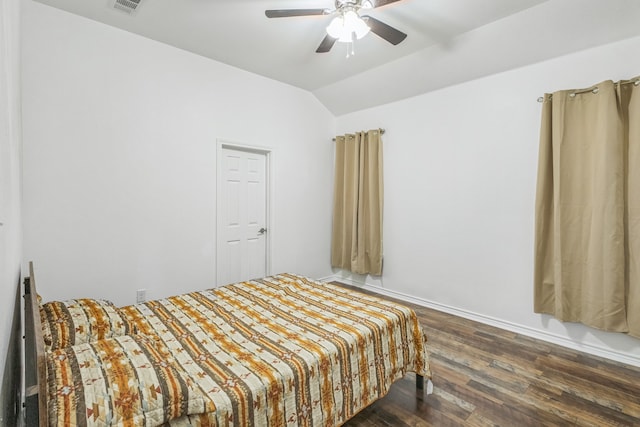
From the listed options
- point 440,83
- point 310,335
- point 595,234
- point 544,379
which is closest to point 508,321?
point 544,379

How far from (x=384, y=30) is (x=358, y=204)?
7.75 feet

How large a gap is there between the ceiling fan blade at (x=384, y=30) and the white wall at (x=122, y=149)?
1.95m

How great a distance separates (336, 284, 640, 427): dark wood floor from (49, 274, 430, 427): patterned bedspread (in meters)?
0.22

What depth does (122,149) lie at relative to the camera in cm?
275

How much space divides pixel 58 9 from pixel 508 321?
488 cm

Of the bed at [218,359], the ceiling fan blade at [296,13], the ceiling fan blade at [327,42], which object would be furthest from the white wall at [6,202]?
the ceiling fan blade at [327,42]

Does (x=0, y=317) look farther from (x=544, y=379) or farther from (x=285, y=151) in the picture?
(x=285, y=151)

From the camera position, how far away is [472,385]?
2082mm

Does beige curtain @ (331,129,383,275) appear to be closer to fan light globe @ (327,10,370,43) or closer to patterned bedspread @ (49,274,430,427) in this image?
patterned bedspread @ (49,274,430,427)

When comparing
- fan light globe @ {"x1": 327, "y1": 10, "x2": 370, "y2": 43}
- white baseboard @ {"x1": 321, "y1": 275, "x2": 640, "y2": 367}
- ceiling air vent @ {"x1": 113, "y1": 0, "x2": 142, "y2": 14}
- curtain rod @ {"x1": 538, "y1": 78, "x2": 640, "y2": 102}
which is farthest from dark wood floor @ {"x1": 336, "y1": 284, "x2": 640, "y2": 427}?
ceiling air vent @ {"x1": 113, "y1": 0, "x2": 142, "y2": 14}

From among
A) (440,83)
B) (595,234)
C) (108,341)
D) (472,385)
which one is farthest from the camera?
(440,83)

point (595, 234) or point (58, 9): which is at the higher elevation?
point (58, 9)

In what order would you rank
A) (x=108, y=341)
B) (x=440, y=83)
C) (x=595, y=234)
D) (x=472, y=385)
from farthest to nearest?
(x=440, y=83)
(x=595, y=234)
(x=472, y=385)
(x=108, y=341)

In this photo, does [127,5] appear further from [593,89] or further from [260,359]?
[593,89]
